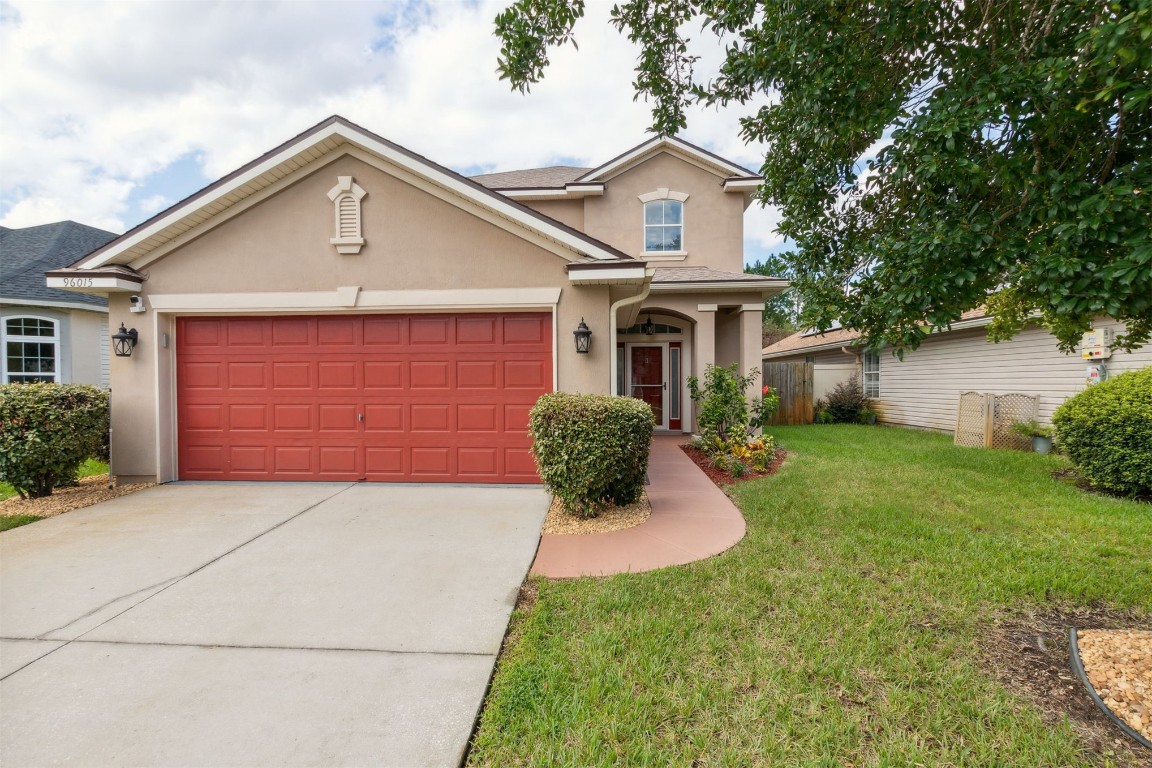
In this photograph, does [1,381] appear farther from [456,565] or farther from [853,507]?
[853,507]

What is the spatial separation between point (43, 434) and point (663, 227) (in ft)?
38.5

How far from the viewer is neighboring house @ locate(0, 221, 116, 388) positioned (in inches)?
486

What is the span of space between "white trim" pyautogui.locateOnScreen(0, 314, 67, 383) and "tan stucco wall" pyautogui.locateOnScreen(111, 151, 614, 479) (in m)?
8.68

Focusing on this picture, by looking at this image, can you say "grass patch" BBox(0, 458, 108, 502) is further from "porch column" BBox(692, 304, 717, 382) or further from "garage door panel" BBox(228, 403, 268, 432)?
"porch column" BBox(692, 304, 717, 382)

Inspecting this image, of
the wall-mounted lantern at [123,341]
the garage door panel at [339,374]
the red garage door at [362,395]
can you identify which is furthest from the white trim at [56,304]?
the garage door panel at [339,374]

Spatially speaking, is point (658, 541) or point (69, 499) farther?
point (69, 499)

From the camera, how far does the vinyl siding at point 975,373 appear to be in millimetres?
10141

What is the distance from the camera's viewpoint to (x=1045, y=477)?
7879mm

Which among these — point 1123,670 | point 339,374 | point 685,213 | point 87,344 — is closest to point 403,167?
point 339,374

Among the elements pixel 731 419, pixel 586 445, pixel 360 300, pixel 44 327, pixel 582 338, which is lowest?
pixel 731 419

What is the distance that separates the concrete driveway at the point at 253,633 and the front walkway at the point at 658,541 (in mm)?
379

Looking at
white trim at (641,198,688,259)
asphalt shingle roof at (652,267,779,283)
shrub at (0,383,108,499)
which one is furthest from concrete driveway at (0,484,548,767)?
white trim at (641,198,688,259)

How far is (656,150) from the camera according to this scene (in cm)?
1230

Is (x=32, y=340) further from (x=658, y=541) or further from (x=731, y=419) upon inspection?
(x=731, y=419)
